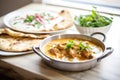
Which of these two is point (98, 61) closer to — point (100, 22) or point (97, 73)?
point (97, 73)

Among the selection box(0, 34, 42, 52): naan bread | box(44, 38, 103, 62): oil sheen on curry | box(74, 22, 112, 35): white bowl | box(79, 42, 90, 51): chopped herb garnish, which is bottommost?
box(0, 34, 42, 52): naan bread

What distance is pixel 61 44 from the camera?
0.98 meters

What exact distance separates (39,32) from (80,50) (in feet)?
1.08

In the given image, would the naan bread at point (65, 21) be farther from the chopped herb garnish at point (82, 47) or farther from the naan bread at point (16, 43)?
the chopped herb garnish at point (82, 47)

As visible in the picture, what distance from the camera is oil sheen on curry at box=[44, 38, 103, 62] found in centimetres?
90

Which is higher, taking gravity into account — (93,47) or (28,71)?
(93,47)

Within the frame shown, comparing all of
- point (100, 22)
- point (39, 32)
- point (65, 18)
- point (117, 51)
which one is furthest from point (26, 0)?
point (117, 51)

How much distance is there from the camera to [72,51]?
921 millimetres

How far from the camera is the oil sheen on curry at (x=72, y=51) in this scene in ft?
2.96

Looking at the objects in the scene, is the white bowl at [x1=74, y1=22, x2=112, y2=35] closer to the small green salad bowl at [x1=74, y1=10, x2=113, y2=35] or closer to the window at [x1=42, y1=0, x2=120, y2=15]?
the small green salad bowl at [x1=74, y1=10, x2=113, y2=35]

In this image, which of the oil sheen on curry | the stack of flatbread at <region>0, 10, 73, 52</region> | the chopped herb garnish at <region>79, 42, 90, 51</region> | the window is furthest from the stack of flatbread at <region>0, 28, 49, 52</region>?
the window

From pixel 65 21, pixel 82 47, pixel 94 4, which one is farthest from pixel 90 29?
pixel 94 4

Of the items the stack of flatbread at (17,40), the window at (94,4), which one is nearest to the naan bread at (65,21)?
the stack of flatbread at (17,40)

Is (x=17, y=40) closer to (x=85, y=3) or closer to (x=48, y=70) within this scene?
(x=48, y=70)
